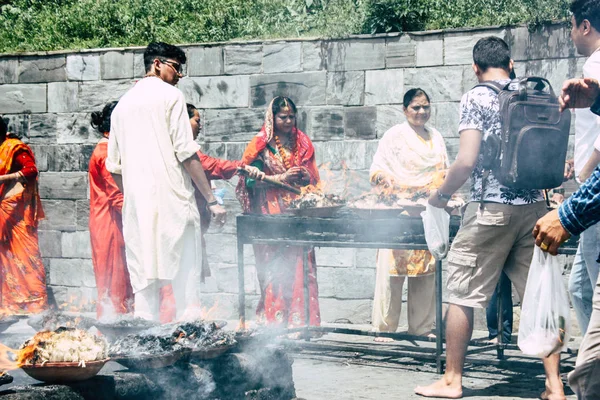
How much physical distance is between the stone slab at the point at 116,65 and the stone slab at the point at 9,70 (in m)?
1.17

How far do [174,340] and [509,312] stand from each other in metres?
4.19

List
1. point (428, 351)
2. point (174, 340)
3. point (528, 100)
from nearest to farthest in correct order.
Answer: point (174, 340) < point (528, 100) < point (428, 351)

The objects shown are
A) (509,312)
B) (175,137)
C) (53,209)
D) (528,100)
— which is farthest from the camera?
(53,209)

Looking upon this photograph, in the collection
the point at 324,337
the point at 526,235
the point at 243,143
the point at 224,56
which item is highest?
the point at 224,56

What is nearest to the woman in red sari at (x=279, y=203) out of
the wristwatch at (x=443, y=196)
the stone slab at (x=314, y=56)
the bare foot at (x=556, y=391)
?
the stone slab at (x=314, y=56)

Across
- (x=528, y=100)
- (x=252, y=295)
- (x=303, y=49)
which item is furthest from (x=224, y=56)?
(x=528, y=100)

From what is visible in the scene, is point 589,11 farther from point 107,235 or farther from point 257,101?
point 257,101

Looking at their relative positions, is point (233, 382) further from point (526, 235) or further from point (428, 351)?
point (428, 351)

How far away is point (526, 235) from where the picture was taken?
19.1 feet

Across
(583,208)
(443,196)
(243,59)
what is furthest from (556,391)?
(243,59)

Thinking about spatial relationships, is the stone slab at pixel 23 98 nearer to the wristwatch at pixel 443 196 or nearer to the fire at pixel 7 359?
the wristwatch at pixel 443 196

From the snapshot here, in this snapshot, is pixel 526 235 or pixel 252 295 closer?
pixel 526 235

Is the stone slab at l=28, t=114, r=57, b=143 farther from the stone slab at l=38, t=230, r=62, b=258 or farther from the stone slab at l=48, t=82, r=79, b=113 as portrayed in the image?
the stone slab at l=38, t=230, r=62, b=258

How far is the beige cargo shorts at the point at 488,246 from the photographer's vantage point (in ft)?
18.9
